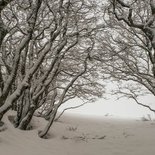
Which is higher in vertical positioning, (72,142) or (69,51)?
(69,51)

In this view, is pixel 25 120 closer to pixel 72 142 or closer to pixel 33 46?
pixel 72 142

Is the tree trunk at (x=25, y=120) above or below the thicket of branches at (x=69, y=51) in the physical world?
below

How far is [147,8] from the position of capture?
12.9 m

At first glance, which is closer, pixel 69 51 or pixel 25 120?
pixel 25 120

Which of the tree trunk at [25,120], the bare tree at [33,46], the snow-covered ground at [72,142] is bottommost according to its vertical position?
the snow-covered ground at [72,142]

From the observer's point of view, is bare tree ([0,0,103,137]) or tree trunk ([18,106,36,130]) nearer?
bare tree ([0,0,103,137])

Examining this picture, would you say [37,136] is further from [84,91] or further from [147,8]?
[147,8]

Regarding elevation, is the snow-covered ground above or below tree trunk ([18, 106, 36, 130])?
below

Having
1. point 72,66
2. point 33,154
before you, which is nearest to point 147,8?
point 72,66

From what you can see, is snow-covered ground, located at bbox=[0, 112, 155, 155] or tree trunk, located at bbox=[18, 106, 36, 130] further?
tree trunk, located at bbox=[18, 106, 36, 130]

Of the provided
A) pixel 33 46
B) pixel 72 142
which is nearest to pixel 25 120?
pixel 72 142

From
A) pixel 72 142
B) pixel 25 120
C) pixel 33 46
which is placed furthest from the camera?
pixel 33 46

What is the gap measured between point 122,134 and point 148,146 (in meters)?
2.53

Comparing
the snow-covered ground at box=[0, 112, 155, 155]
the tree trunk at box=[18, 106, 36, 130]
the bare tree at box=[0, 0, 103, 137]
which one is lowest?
the snow-covered ground at box=[0, 112, 155, 155]
